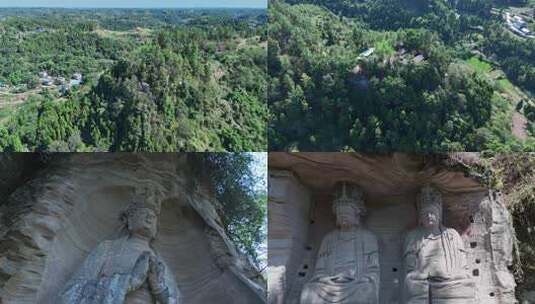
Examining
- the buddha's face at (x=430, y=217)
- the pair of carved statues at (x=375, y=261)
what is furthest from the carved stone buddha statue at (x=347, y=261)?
the buddha's face at (x=430, y=217)

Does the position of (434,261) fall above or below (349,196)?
below

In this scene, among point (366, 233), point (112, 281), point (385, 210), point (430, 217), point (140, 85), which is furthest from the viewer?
point (140, 85)

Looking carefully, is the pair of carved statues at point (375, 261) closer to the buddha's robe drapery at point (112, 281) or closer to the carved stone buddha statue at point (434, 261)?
the carved stone buddha statue at point (434, 261)

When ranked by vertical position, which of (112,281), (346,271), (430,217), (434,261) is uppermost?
(430,217)

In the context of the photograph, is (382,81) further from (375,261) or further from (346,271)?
(346,271)

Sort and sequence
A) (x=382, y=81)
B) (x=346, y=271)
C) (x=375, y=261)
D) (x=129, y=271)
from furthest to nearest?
(x=382, y=81) → (x=375, y=261) → (x=346, y=271) → (x=129, y=271)

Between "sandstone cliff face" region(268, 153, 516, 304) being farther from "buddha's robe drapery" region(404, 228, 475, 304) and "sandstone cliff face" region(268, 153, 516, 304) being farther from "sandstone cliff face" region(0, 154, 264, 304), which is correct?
"sandstone cliff face" region(0, 154, 264, 304)

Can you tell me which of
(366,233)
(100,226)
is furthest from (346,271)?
(100,226)
